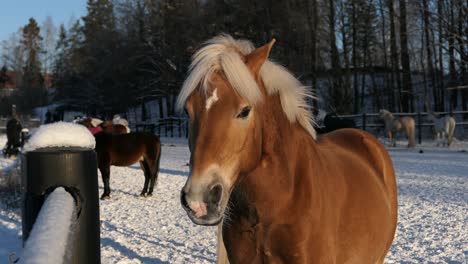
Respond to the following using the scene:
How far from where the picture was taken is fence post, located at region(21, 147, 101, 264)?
49.3 inches

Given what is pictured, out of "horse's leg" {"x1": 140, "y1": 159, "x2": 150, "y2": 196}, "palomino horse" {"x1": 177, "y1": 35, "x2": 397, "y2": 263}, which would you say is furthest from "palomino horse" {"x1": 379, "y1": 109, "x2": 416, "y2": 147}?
"palomino horse" {"x1": 177, "y1": 35, "x2": 397, "y2": 263}

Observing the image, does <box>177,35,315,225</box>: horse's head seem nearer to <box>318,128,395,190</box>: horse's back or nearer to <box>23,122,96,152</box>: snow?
<box>23,122,96,152</box>: snow

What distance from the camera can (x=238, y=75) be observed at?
1716mm

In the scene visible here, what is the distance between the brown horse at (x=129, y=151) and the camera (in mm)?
9245

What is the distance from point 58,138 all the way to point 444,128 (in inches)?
736

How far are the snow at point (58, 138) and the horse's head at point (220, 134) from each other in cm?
42

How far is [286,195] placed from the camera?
1921mm

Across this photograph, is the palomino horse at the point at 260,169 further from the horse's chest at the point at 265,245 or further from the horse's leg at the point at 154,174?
the horse's leg at the point at 154,174

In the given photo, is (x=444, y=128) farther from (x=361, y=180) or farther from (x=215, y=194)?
(x=215, y=194)

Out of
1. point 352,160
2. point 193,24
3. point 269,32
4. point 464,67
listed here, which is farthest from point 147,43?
point 352,160

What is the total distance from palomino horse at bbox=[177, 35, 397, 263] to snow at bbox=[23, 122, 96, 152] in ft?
1.38

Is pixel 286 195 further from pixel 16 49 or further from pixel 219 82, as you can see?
pixel 16 49

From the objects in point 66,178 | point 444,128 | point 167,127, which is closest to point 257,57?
point 66,178

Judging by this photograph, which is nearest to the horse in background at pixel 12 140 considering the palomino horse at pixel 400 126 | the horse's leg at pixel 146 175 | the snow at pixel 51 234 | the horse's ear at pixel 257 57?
the horse's leg at pixel 146 175
